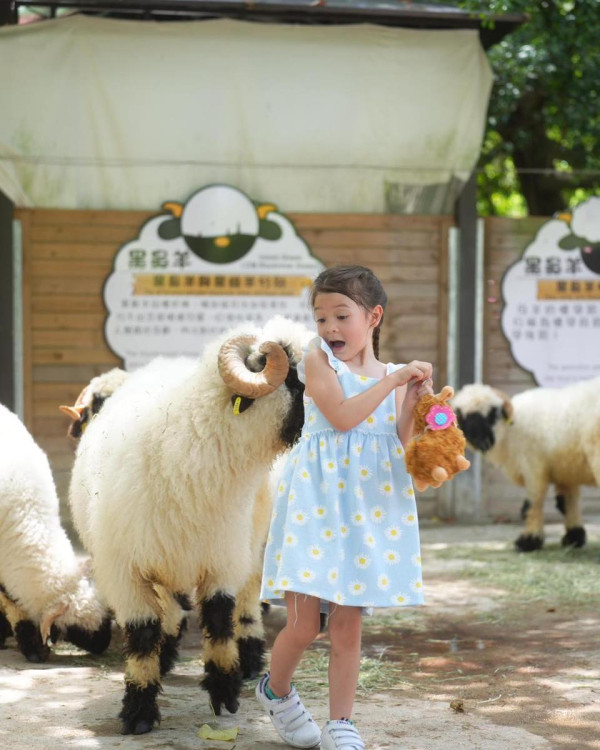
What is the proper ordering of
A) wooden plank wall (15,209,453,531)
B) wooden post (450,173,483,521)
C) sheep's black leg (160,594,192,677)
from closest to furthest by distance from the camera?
sheep's black leg (160,594,192,677), wooden plank wall (15,209,453,531), wooden post (450,173,483,521)

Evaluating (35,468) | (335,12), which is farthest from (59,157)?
(35,468)

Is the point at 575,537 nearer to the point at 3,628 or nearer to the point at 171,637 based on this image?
the point at 171,637

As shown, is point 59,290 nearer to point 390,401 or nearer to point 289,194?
point 289,194

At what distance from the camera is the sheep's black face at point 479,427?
28.9 feet

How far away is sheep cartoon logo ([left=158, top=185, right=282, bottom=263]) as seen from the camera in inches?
388

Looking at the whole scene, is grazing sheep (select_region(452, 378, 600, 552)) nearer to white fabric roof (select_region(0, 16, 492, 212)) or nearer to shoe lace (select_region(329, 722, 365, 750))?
white fabric roof (select_region(0, 16, 492, 212))

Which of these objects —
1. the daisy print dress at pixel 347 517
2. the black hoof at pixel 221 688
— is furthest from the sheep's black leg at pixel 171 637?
the daisy print dress at pixel 347 517

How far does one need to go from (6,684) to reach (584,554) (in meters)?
5.17

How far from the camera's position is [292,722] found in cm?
409

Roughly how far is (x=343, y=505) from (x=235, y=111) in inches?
Answer: 263

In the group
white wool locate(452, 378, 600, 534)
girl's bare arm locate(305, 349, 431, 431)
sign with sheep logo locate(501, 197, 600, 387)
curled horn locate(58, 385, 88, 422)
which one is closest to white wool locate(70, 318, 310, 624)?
girl's bare arm locate(305, 349, 431, 431)

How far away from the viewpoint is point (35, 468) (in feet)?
18.9

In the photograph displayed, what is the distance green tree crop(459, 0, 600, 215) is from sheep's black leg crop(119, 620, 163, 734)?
23.1 ft

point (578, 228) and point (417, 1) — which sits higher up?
point (417, 1)
